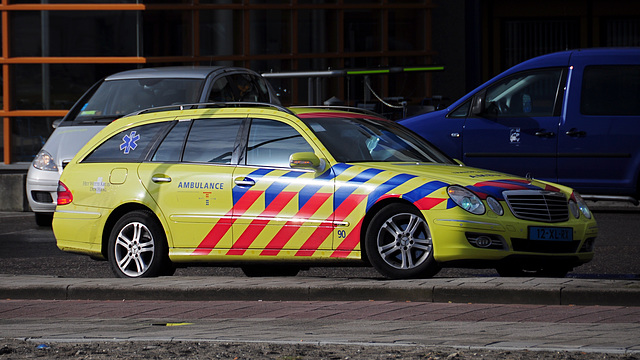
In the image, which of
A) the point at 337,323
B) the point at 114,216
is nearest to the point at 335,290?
the point at 337,323

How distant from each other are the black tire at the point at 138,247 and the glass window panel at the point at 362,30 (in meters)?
13.6

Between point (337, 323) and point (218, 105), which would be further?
point (218, 105)

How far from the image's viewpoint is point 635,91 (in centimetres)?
1270

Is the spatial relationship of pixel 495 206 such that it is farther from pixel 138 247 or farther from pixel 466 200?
pixel 138 247

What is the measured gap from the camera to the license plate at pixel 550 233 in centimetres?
845

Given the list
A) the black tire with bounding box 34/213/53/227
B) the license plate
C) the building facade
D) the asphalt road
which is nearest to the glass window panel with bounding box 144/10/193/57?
the building facade

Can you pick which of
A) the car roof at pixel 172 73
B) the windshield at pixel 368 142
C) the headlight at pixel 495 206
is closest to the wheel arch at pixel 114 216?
the windshield at pixel 368 142

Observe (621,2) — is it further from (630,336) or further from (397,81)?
(630,336)

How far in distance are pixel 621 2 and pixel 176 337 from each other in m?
21.5

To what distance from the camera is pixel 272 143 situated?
30.1 ft

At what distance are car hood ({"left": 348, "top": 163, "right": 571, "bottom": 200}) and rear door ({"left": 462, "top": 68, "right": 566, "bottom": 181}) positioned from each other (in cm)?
369

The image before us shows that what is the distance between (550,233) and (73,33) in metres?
13.6

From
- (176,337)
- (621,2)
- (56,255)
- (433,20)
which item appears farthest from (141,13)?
(176,337)

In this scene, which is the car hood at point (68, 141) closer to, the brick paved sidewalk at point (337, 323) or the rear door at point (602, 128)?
the brick paved sidewalk at point (337, 323)
